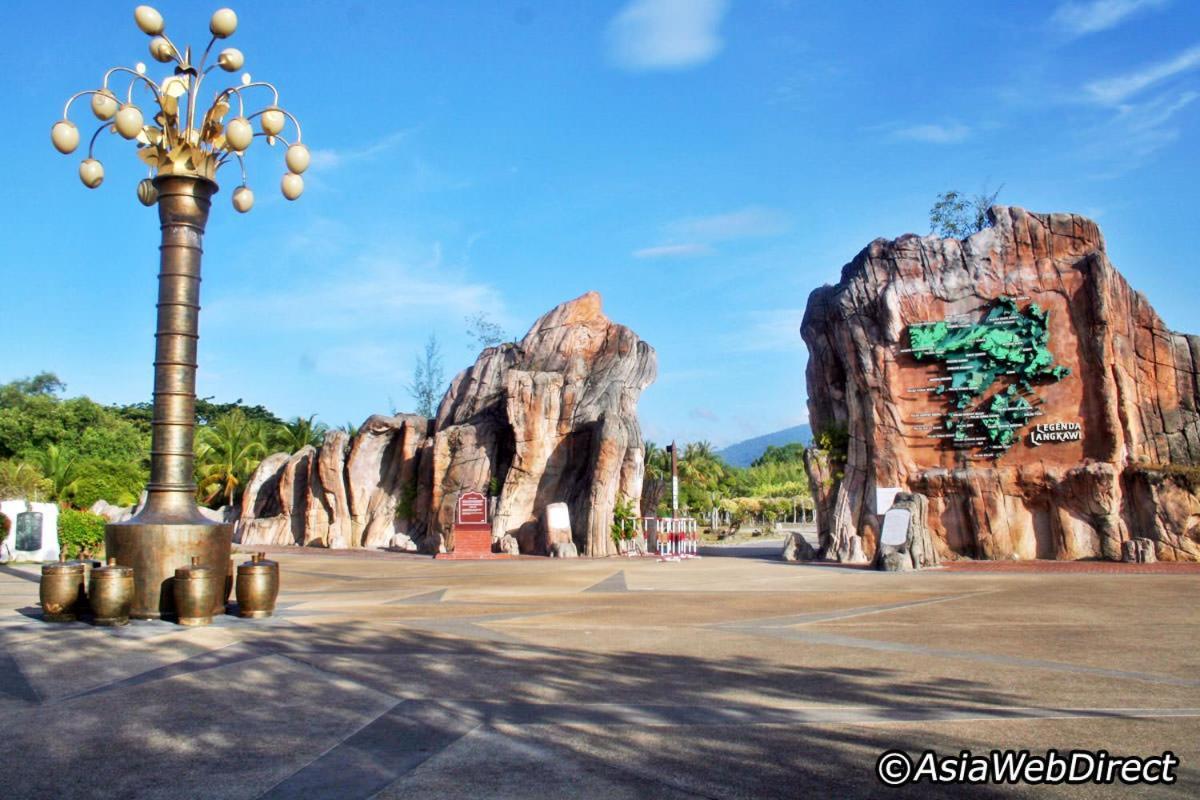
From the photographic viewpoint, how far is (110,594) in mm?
10367

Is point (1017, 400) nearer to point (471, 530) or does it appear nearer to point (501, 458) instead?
point (471, 530)

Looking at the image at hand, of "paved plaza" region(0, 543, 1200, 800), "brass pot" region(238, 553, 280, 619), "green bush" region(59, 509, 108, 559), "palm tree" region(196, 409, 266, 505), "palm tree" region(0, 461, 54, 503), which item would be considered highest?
"palm tree" region(196, 409, 266, 505)

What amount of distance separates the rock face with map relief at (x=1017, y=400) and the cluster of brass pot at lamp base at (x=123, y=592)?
53.9 ft

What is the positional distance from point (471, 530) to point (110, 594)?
57.7 ft

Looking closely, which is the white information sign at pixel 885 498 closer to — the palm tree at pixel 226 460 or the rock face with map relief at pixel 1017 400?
the rock face with map relief at pixel 1017 400

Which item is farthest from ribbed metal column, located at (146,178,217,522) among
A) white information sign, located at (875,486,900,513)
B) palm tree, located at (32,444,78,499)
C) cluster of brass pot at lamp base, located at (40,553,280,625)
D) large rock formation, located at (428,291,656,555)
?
palm tree, located at (32,444,78,499)

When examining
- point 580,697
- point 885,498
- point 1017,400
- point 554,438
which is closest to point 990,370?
point 1017,400

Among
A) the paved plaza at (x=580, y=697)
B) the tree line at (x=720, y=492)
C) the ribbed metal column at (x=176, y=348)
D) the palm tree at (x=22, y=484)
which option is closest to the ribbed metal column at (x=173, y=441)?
the ribbed metal column at (x=176, y=348)

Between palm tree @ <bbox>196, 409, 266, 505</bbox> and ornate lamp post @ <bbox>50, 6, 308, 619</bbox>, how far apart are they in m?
37.6

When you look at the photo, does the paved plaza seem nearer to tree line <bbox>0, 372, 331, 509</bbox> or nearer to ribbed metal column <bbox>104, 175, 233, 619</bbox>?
ribbed metal column <bbox>104, 175, 233, 619</bbox>

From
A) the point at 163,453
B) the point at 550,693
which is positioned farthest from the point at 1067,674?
the point at 163,453

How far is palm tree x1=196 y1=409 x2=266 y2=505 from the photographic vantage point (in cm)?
4850

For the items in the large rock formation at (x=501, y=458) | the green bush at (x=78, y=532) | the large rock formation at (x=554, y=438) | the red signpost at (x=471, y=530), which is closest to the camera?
the green bush at (x=78, y=532)

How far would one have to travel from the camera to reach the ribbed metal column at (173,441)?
A: 36.1 feet
